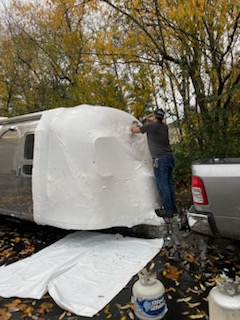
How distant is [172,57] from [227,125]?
213 centimetres

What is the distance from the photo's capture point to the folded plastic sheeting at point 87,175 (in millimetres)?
3969

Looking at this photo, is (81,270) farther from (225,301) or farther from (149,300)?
(225,301)

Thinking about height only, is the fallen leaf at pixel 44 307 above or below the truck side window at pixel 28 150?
below

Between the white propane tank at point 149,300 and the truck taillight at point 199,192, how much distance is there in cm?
108

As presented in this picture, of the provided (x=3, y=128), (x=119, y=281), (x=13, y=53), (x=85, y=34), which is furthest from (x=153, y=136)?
(x=13, y=53)

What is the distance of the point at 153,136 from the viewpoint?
15.5 ft

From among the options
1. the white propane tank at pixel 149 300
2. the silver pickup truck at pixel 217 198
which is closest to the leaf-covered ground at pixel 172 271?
the white propane tank at pixel 149 300

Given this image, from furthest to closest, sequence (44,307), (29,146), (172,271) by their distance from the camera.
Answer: (29,146), (172,271), (44,307)

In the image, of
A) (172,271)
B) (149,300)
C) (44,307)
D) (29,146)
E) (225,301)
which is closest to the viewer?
(225,301)

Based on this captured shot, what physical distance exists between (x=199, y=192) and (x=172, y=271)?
3.55 feet

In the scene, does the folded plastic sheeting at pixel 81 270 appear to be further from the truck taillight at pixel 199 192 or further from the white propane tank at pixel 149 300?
the truck taillight at pixel 199 192

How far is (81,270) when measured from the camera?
136 inches

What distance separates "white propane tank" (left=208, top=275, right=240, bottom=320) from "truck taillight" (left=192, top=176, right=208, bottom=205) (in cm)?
111

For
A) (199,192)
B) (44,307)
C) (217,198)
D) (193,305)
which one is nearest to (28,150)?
(44,307)
